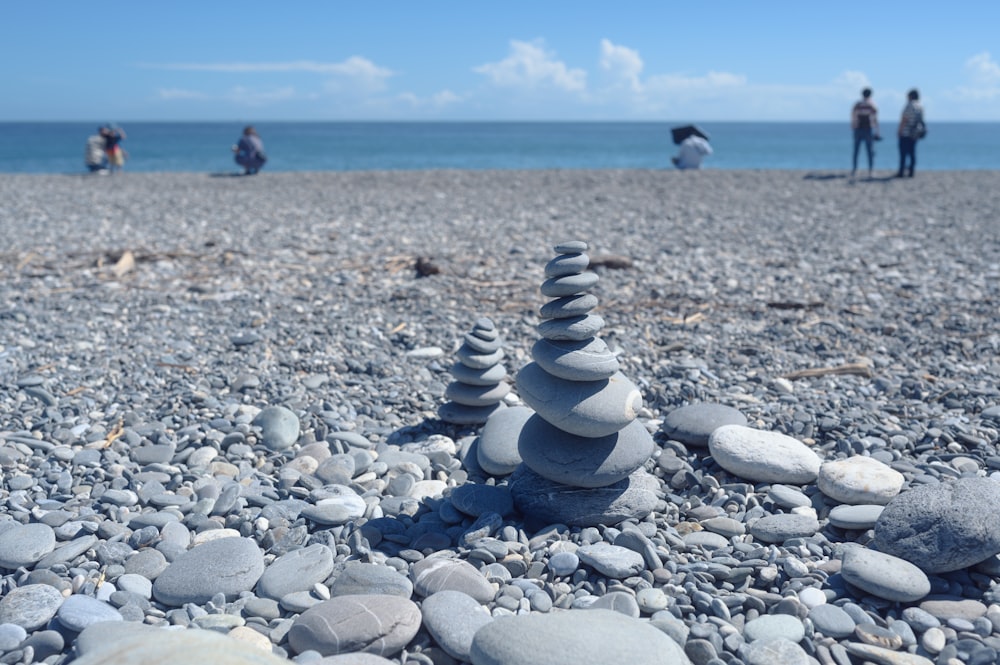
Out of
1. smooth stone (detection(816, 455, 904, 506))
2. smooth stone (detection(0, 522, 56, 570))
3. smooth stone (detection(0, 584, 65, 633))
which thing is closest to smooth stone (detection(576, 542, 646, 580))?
smooth stone (detection(816, 455, 904, 506))

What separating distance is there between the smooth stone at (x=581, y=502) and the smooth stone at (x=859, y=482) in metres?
0.81

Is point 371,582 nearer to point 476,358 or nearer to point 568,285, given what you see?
point 568,285

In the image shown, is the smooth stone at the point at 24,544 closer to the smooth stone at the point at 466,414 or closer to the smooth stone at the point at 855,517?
the smooth stone at the point at 466,414

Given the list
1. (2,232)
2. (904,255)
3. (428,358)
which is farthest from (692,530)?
(2,232)

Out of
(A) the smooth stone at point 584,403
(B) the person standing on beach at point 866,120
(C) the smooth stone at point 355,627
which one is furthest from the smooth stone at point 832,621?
(B) the person standing on beach at point 866,120

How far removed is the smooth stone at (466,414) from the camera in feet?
15.7

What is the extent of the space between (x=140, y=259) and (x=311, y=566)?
7403mm

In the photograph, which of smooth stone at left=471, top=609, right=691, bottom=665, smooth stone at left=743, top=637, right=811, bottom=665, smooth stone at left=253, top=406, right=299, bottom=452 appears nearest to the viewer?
smooth stone at left=471, top=609, right=691, bottom=665

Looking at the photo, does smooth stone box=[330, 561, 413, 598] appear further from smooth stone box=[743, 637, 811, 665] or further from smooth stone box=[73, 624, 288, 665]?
smooth stone box=[743, 637, 811, 665]

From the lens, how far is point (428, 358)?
234 inches

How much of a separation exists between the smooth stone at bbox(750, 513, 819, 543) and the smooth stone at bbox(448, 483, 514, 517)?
43.0 inches

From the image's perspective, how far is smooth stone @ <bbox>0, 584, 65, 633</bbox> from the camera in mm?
2762

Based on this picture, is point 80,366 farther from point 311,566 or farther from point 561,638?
point 561,638

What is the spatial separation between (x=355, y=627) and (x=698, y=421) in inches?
93.8
